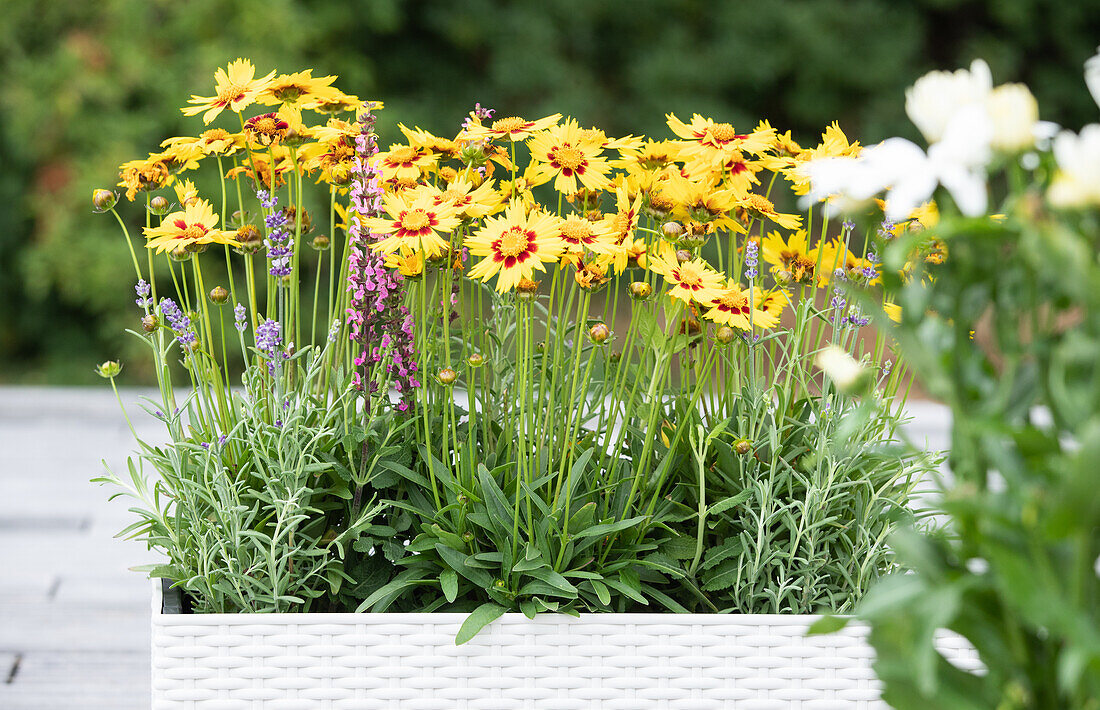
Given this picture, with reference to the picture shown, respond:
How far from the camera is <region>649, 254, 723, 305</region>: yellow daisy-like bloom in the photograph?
0.82m

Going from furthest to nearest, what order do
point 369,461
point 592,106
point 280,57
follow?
point 592,106 → point 280,57 → point 369,461

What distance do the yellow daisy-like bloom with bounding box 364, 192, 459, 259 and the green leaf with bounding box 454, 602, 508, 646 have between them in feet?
0.96

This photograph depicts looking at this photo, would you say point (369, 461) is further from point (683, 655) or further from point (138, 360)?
point (138, 360)

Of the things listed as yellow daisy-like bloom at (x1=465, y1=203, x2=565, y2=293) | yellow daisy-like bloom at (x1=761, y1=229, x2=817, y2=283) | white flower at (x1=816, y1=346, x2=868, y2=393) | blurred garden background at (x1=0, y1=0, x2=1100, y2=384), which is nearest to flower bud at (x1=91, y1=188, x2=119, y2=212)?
yellow daisy-like bloom at (x1=465, y1=203, x2=565, y2=293)

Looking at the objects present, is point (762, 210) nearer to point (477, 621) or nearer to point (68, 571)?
point (477, 621)

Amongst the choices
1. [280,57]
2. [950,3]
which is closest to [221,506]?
[280,57]

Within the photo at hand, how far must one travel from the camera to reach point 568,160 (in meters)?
0.91

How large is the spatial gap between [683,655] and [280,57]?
142 inches

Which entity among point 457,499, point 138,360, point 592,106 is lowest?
point 457,499

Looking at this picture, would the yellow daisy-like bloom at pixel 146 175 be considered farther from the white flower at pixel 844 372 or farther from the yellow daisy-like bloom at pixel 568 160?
the white flower at pixel 844 372

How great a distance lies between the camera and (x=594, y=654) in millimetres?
841

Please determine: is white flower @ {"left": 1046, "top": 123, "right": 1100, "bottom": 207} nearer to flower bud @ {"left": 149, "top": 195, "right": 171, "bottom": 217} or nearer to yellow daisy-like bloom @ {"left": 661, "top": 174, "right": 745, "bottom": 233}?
yellow daisy-like bloom @ {"left": 661, "top": 174, "right": 745, "bottom": 233}

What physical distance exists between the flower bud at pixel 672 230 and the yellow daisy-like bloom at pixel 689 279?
0.9 inches

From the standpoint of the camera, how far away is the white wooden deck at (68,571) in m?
1.34
